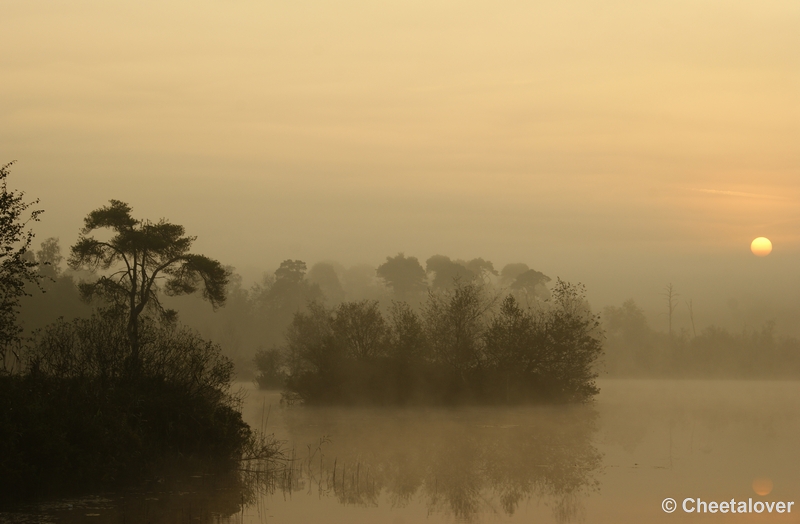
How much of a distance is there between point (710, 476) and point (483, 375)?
63.6ft

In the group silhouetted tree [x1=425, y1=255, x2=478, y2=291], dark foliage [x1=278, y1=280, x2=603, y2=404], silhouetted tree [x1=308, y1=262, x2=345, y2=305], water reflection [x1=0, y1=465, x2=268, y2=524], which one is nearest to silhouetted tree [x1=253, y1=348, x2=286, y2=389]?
dark foliage [x1=278, y1=280, x2=603, y2=404]

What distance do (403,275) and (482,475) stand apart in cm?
7599

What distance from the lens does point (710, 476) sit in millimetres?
14945

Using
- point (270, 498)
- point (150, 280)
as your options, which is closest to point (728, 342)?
point (150, 280)

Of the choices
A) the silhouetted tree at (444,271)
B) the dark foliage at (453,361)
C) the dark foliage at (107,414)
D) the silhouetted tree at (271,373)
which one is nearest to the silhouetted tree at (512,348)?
the dark foliage at (453,361)

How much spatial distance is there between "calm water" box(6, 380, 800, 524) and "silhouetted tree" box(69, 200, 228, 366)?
20.1 ft

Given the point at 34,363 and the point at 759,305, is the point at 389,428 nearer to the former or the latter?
the point at 34,363

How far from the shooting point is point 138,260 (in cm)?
2833

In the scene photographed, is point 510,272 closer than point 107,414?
No

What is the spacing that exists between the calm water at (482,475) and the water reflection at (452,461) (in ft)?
0.12

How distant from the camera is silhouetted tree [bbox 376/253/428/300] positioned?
90938 mm

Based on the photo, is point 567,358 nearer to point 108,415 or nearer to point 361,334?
point 361,334

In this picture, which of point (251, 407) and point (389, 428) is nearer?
point (389, 428)

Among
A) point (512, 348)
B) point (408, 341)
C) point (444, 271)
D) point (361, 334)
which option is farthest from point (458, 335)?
point (444, 271)
